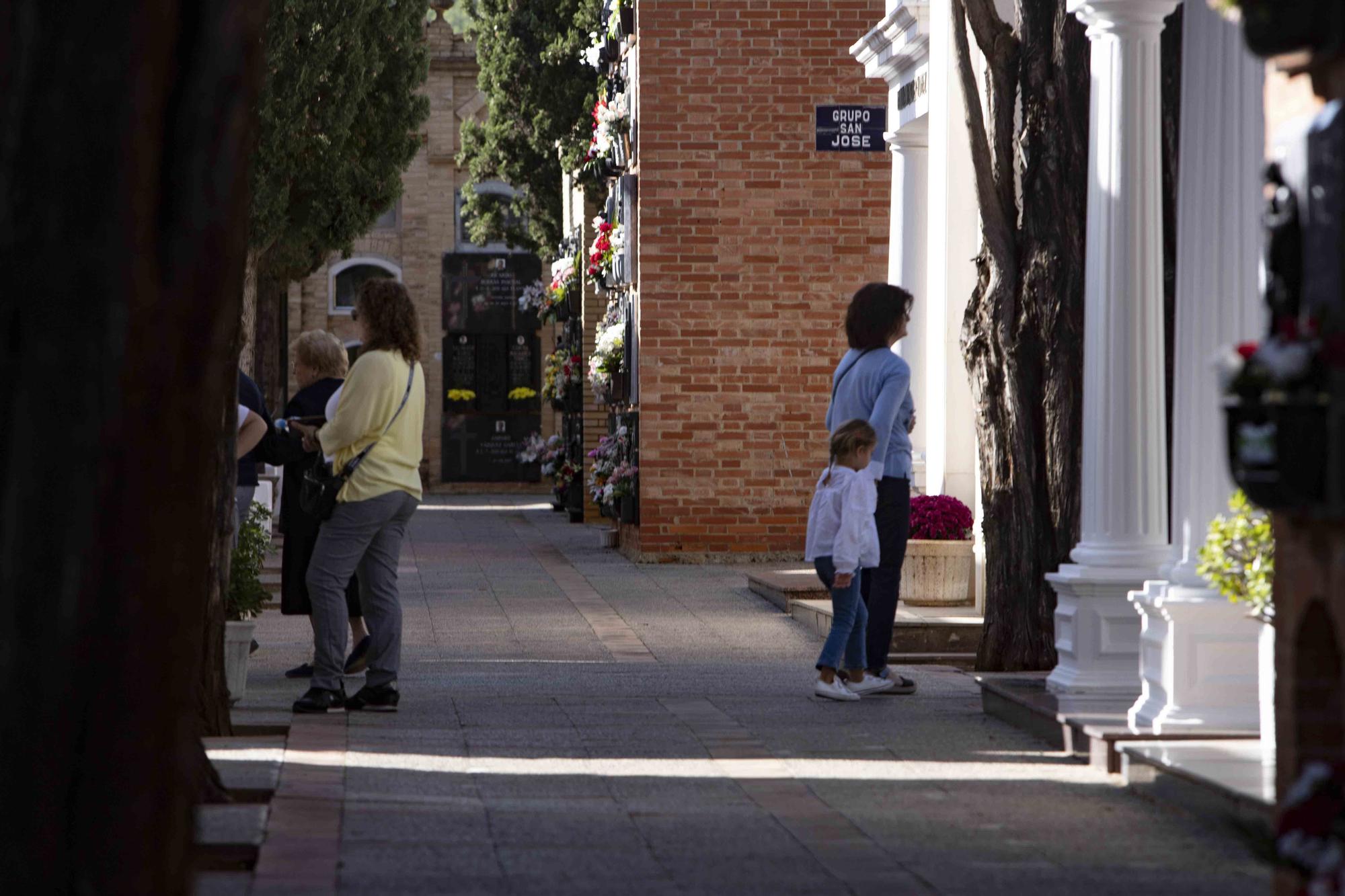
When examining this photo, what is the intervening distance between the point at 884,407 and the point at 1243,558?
304 centimetres

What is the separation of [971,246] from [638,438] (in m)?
5.75

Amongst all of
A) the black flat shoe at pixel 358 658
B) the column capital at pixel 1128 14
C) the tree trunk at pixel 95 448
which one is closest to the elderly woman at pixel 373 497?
the black flat shoe at pixel 358 658

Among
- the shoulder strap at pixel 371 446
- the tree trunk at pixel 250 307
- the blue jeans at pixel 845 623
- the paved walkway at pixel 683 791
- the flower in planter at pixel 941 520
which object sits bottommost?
the paved walkway at pixel 683 791

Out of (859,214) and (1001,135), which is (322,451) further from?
(859,214)

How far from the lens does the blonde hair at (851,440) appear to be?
8.60 meters

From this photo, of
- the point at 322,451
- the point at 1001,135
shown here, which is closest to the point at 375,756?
the point at 322,451

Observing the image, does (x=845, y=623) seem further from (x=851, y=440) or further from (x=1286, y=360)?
(x=1286, y=360)

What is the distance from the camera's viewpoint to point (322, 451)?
28.0ft

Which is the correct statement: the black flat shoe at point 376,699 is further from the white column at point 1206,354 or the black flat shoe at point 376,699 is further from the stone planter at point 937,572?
the stone planter at point 937,572

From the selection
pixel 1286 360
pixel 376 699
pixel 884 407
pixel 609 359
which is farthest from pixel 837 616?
pixel 609 359

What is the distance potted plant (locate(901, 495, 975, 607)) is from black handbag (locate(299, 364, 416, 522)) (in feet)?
14.6

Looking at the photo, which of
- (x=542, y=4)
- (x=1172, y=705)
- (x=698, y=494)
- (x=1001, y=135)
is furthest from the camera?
(x=542, y=4)

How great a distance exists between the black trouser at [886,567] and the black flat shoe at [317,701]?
2311 millimetres

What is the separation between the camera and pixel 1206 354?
7.05 meters
